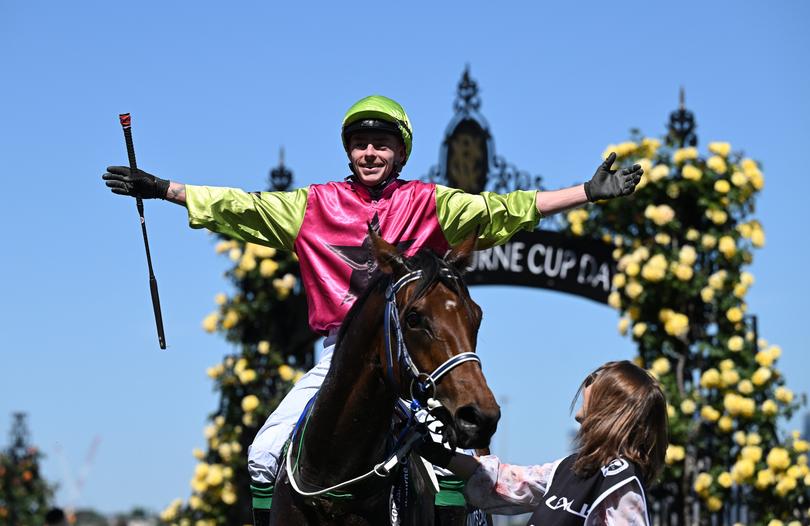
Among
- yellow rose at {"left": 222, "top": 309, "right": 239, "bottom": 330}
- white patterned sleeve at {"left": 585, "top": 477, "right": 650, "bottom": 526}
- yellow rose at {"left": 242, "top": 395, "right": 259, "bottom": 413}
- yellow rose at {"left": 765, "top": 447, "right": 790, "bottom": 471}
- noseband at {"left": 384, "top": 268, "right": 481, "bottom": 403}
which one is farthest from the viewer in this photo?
yellow rose at {"left": 222, "top": 309, "right": 239, "bottom": 330}

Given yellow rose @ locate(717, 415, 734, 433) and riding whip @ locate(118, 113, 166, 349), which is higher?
riding whip @ locate(118, 113, 166, 349)

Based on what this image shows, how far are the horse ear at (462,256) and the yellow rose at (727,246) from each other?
19.8 ft

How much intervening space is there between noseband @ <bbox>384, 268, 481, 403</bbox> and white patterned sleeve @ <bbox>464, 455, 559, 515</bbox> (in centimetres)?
62

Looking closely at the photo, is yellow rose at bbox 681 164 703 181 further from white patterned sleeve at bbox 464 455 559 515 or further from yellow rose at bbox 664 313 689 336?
white patterned sleeve at bbox 464 455 559 515

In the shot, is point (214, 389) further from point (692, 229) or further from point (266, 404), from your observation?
point (692, 229)

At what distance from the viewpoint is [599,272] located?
10469mm

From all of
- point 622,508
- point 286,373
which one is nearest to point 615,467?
point 622,508

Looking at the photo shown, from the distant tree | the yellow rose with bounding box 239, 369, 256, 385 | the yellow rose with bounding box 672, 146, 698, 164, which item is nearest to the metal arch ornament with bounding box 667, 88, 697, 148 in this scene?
the yellow rose with bounding box 672, 146, 698, 164

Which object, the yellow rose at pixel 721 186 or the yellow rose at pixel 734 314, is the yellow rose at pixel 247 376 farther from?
the yellow rose at pixel 721 186

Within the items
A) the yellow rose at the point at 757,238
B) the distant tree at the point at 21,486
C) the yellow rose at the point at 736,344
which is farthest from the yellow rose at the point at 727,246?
the distant tree at the point at 21,486

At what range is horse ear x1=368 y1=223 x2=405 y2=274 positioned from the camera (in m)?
3.95

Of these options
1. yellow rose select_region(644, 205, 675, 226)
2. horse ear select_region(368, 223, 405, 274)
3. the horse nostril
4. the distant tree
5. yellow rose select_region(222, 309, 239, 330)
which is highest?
yellow rose select_region(644, 205, 675, 226)

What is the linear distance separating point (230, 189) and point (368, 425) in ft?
4.16

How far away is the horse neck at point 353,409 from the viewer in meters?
3.96
